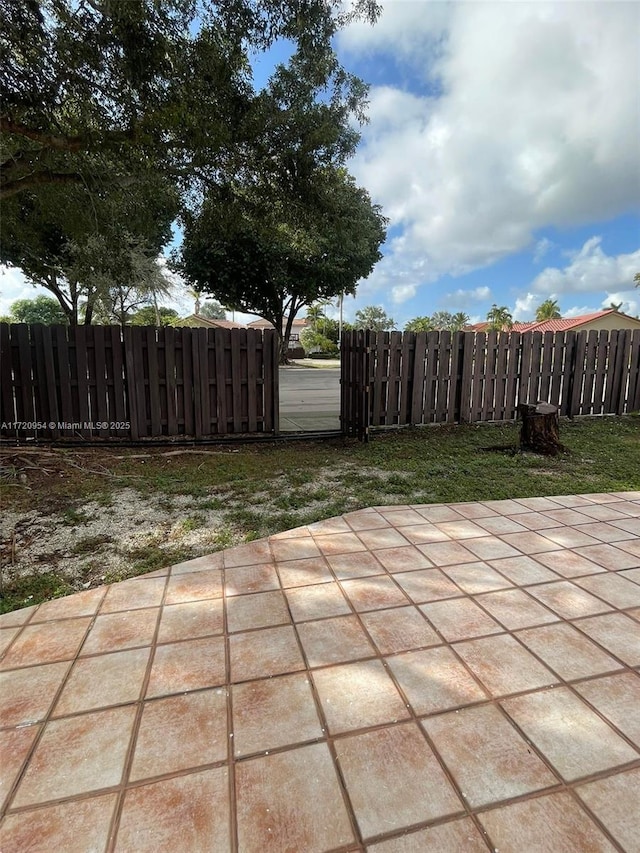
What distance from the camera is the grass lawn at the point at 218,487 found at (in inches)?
105

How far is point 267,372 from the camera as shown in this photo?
5945 millimetres

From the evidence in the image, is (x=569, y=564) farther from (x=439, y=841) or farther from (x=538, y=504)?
(x=439, y=841)

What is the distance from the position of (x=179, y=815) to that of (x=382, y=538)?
1901 millimetres

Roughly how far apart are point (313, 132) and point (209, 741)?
5732mm

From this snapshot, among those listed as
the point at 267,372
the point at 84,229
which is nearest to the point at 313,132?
the point at 267,372

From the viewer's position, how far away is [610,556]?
259 centimetres

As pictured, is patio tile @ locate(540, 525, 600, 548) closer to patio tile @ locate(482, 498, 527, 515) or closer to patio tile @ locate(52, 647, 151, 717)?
patio tile @ locate(482, 498, 527, 515)

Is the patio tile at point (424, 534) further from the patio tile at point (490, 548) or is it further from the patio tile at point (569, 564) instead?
the patio tile at point (569, 564)

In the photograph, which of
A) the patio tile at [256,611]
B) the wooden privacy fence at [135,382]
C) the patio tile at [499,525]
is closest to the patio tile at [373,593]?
the patio tile at [256,611]

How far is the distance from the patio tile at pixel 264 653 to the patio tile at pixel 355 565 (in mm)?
555

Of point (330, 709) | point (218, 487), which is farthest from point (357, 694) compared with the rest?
point (218, 487)

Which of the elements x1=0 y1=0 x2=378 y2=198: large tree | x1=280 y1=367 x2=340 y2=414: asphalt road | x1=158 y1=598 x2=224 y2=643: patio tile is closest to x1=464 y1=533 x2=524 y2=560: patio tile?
x1=158 y1=598 x2=224 y2=643: patio tile

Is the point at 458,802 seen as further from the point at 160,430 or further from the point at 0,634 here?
the point at 160,430

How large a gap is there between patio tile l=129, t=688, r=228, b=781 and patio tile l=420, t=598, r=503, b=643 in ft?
3.15
